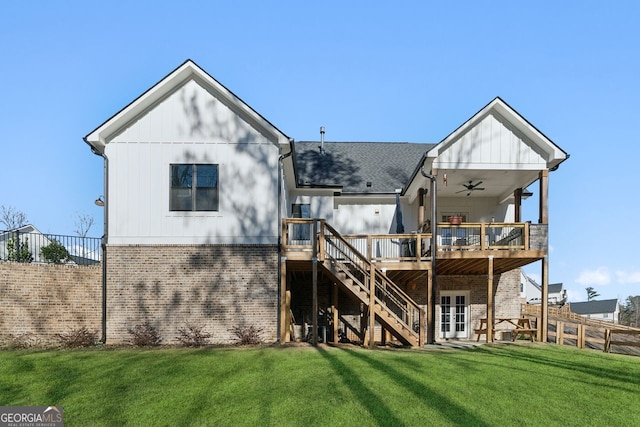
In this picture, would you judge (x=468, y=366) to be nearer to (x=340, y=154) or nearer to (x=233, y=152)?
(x=233, y=152)

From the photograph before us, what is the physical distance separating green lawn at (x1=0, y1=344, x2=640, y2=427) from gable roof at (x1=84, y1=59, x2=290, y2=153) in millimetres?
6253

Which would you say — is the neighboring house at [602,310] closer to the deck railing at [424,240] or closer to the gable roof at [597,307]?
the gable roof at [597,307]

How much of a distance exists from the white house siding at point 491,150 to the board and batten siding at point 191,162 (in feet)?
20.1

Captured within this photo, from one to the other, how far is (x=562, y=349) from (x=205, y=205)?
11.5 meters

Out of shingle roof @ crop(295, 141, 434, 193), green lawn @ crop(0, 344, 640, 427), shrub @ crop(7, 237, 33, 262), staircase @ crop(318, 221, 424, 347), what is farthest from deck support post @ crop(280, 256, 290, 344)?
shrub @ crop(7, 237, 33, 262)

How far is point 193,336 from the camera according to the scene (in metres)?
13.5

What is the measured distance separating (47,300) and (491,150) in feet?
49.1

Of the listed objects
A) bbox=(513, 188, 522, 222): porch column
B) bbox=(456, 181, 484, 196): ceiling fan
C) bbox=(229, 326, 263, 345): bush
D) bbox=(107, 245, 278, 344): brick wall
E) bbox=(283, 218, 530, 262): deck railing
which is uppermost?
bbox=(456, 181, 484, 196): ceiling fan

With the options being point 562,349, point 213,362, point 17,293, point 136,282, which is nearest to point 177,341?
point 136,282

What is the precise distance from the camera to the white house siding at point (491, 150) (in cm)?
1566

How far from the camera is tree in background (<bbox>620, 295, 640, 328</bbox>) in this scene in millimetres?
76688

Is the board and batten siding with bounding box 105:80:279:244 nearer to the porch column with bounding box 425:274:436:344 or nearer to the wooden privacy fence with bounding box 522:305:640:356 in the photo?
the porch column with bounding box 425:274:436:344

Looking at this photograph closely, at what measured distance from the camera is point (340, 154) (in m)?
23.4

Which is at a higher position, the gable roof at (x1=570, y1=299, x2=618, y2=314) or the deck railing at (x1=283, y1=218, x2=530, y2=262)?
the deck railing at (x1=283, y1=218, x2=530, y2=262)
